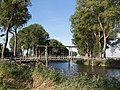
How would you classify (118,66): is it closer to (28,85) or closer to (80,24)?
(80,24)

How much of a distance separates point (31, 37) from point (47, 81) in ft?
397

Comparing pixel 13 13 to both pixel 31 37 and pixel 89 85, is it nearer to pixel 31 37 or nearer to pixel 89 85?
pixel 89 85

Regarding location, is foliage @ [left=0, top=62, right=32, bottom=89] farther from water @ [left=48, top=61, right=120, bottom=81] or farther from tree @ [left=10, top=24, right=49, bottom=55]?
tree @ [left=10, top=24, right=49, bottom=55]

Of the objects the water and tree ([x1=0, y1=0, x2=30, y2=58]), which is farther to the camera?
tree ([x1=0, y1=0, x2=30, y2=58])

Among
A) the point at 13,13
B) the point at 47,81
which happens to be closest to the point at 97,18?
the point at 13,13

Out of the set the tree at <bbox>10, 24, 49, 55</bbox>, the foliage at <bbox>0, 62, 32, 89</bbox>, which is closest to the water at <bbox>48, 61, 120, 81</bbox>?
the foliage at <bbox>0, 62, 32, 89</bbox>

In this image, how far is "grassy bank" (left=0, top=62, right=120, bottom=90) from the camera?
15.1 meters

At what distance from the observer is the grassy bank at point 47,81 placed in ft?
49.4

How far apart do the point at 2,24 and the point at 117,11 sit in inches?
1058

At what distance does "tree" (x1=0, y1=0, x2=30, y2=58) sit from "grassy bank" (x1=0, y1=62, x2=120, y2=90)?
45396 millimetres

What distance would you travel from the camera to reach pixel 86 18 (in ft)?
→ 267

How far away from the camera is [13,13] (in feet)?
230

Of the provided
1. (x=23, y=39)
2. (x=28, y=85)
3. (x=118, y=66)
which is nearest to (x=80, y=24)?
(x=118, y=66)

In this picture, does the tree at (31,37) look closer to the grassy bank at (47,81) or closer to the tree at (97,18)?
the tree at (97,18)
